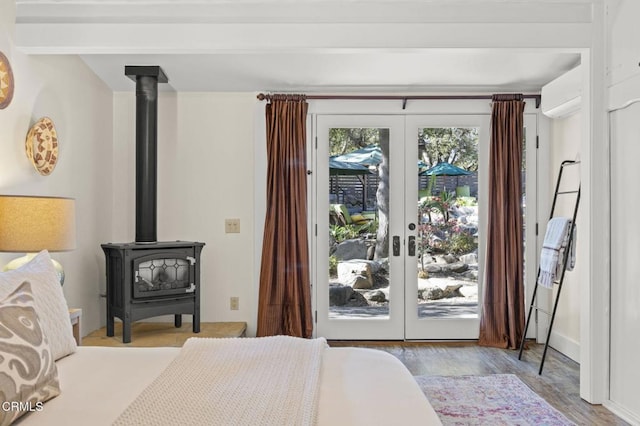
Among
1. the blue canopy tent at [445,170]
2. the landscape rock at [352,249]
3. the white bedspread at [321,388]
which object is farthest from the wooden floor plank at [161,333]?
the blue canopy tent at [445,170]

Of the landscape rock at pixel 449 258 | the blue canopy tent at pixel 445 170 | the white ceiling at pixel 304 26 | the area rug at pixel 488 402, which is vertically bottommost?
the area rug at pixel 488 402

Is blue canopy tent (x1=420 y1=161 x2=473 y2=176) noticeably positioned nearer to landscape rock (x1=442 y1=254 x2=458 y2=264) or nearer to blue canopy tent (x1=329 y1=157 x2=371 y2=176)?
blue canopy tent (x1=329 y1=157 x2=371 y2=176)

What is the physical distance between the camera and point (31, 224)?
2693 mm

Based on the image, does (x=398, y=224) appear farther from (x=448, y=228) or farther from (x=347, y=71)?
(x=347, y=71)

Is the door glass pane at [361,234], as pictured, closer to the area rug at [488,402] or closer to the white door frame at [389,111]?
the white door frame at [389,111]

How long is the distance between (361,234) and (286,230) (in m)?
0.69

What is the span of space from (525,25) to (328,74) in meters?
1.68

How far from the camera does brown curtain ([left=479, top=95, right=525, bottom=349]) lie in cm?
468

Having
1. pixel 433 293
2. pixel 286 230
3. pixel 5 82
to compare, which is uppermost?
pixel 5 82

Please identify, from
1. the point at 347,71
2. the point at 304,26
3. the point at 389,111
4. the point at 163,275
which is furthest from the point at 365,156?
the point at 163,275

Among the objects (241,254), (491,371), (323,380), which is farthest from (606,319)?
(241,254)

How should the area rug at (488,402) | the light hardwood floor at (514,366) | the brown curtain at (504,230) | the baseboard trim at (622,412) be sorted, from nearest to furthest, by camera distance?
the baseboard trim at (622,412) < the area rug at (488,402) < the light hardwood floor at (514,366) < the brown curtain at (504,230)

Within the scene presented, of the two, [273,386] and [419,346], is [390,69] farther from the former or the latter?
[273,386]

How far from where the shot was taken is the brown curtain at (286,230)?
4.69 meters
